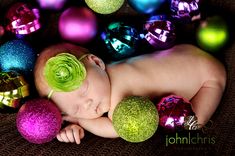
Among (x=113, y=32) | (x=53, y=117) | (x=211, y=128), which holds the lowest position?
(x=211, y=128)

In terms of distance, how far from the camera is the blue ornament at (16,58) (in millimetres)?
1094

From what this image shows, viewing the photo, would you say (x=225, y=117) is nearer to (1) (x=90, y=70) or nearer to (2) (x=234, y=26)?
(2) (x=234, y=26)

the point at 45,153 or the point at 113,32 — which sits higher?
the point at 113,32

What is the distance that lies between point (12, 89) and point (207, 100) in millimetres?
529

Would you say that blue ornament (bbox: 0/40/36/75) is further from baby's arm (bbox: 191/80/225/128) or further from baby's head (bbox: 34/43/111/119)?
baby's arm (bbox: 191/80/225/128)

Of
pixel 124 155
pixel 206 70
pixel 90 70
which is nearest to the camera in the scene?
pixel 124 155

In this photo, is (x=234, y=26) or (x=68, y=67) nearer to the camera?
(x=68, y=67)

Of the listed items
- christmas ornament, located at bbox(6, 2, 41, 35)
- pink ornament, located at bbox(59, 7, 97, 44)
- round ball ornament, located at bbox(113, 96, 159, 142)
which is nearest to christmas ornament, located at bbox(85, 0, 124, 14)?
pink ornament, located at bbox(59, 7, 97, 44)

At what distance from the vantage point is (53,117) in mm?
982

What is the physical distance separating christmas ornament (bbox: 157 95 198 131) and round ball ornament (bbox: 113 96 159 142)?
0.21 ft

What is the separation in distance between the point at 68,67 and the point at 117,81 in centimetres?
19

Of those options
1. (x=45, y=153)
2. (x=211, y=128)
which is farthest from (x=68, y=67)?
(x=211, y=128)

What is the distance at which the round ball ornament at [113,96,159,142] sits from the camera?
93 cm

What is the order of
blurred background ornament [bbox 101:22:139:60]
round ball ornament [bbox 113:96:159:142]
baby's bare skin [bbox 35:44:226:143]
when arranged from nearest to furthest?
round ball ornament [bbox 113:96:159:142] < baby's bare skin [bbox 35:44:226:143] < blurred background ornament [bbox 101:22:139:60]
